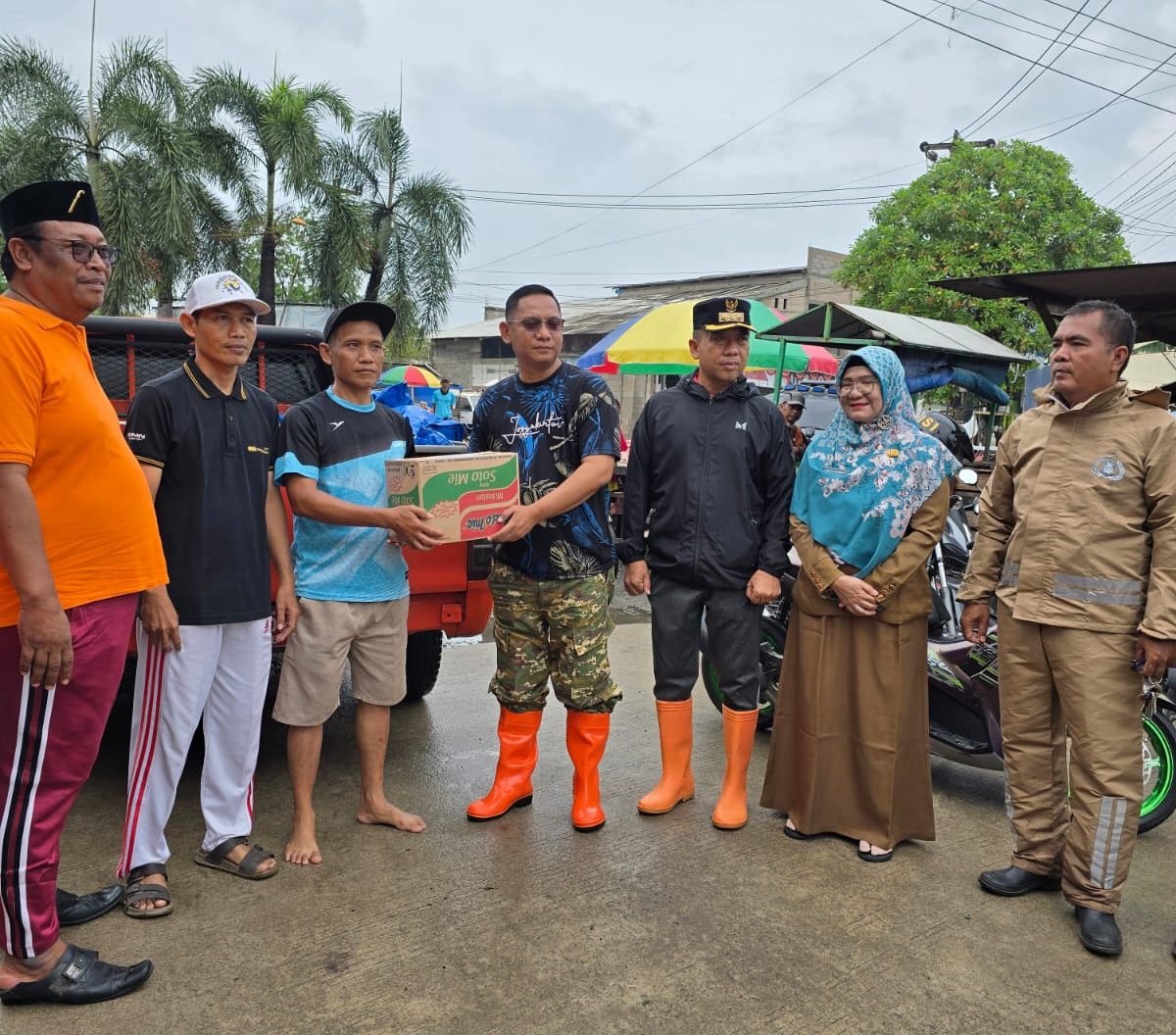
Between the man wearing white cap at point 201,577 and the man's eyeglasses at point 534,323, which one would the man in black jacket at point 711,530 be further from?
the man wearing white cap at point 201,577

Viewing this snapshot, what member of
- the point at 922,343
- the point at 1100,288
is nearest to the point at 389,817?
the point at 1100,288

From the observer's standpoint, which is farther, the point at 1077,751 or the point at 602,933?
the point at 1077,751

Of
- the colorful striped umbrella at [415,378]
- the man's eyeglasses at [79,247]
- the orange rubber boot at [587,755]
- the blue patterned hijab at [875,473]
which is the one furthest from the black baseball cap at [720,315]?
the colorful striped umbrella at [415,378]

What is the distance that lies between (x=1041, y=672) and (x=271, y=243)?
18806 millimetres

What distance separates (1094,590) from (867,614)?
0.72 meters

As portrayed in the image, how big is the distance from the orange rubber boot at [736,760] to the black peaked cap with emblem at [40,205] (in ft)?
8.95

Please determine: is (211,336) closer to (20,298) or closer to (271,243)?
(20,298)

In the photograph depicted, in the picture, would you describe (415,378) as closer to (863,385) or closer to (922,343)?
(922,343)

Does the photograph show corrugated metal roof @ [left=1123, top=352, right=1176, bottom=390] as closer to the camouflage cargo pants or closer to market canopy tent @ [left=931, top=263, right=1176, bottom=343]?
market canopy tent @ [left=931, top=263, right=1176, bottom=343]

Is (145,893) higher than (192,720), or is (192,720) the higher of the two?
(192,720)

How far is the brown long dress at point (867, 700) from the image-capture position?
10.8ft

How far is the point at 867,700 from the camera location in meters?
3.35

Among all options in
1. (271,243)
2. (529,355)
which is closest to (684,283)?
(271,243)

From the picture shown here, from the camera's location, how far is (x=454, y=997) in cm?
241
